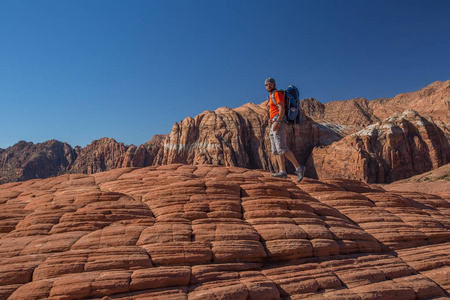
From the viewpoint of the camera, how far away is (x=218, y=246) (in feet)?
18.9

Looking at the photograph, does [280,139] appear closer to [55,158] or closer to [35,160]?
[35,160]

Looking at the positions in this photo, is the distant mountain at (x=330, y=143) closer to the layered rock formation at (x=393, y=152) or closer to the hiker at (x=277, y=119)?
the layered rock formation at (x=393, y=152)

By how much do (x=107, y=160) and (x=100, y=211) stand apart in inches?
4784

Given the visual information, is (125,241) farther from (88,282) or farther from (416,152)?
(416,152)

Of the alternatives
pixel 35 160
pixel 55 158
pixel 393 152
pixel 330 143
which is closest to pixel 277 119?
pixel 393 152

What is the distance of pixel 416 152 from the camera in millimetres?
55500

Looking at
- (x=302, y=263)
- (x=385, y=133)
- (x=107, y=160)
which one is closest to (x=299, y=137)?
(x=385, y=133)

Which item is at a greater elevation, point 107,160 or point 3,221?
point 107,160

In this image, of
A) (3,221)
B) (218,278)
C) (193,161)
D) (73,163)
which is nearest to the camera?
(218,278)

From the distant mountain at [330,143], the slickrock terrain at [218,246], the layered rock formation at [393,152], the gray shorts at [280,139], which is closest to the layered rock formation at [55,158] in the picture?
the distant mountain at [330,143]

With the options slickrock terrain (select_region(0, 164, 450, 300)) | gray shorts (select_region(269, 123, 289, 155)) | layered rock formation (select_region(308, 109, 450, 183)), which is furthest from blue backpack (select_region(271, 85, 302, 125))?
layered rock formation (select_region(308, 109, 450, 183))

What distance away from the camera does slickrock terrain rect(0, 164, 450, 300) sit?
4703 millimetres

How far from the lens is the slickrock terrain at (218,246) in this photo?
4703 mm

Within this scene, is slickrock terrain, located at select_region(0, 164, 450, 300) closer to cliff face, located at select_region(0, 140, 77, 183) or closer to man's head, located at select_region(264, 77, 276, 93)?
man's head, located at select_region(264, 77, 276, 93)
